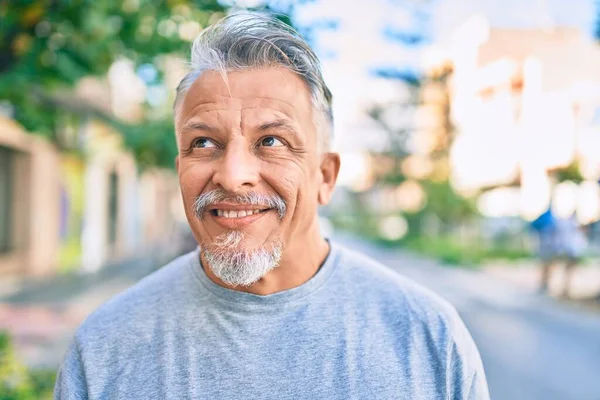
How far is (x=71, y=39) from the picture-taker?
3.43 m

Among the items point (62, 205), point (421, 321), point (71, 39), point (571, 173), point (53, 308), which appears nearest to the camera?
point (421, 321)

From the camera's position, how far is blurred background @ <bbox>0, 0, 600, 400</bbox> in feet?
11.8

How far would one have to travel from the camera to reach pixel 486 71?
81.5 feet

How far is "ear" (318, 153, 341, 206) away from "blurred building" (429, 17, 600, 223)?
10771mm

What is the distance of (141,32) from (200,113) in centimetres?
248

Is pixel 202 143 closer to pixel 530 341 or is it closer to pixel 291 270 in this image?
pixel 291 270

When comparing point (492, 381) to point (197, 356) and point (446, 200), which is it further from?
point (446, 200)

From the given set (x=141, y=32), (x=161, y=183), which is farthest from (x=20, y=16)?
(x=161, y=183)

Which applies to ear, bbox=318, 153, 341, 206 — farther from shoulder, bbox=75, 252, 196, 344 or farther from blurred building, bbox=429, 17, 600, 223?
blurred building, bbox=429, 17, 600, 223

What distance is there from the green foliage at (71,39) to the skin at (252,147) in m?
1.36

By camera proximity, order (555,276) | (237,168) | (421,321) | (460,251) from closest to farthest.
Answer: (237,168) → (421,321) → (555,276) → (460,251)

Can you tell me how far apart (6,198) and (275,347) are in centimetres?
1547

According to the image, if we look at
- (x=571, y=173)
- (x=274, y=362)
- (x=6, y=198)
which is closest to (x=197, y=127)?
(x=274, y=362)

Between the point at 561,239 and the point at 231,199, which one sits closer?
the point at 231,199
